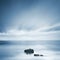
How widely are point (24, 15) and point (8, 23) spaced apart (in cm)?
33

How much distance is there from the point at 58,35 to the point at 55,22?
0.80 ft

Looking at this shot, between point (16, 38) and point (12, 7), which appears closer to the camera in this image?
point (12, 7)

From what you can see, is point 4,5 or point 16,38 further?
point 16,38

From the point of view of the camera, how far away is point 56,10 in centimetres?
272

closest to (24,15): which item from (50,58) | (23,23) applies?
(23,23)

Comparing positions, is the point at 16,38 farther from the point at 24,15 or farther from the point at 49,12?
the point at 49,12

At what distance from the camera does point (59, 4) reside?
2688 millimetres

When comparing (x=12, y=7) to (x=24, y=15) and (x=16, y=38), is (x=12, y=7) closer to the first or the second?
(x=24, y=15)

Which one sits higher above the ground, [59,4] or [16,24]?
[59,4]

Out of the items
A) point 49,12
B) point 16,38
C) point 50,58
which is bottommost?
point 50,58

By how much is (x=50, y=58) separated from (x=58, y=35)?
44 cm

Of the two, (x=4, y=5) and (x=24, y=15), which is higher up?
(x=4, y=5)

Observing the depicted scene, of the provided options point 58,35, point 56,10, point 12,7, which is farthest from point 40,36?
point 12,7

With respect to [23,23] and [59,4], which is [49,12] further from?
[23,23]
